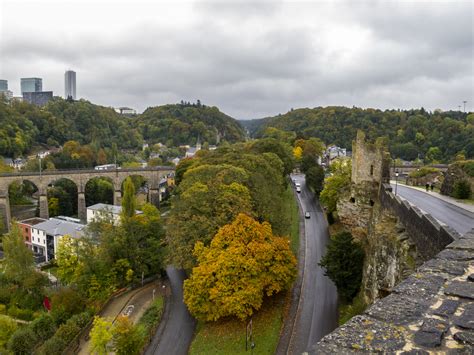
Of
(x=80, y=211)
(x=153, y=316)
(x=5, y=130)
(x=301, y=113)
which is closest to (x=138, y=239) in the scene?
(x=153, y=316)

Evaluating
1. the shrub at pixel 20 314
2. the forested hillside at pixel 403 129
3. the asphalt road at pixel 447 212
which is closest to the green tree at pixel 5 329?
the shrub at pixel 20 314

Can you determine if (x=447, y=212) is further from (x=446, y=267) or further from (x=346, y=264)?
(x=446, y=267)

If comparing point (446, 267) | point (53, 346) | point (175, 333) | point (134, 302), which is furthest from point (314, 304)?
point (446, 267)

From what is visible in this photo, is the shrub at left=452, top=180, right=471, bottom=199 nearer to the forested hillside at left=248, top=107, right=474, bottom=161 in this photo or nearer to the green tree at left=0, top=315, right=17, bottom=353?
the green tree at left=0, top=315, right=17, bottom=353

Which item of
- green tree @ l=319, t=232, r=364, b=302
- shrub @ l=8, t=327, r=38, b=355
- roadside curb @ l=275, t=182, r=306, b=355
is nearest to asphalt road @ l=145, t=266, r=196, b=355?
roadside curb @ l=275, t=182, r=306, b=355

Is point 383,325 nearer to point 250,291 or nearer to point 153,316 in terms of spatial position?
point 250,291
